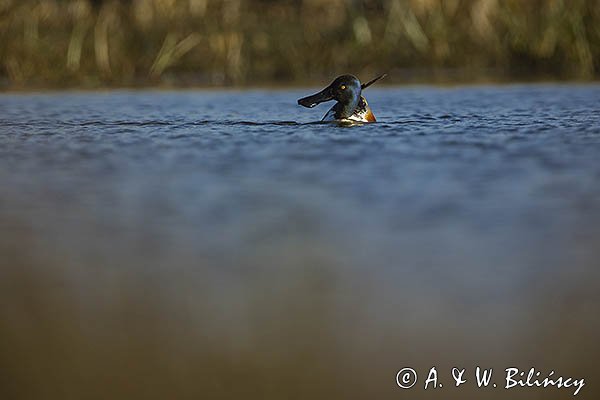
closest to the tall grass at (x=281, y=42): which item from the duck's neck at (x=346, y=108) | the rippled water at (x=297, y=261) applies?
the duck's neck at (x=346, y=108)

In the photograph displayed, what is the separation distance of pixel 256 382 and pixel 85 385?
539 millimetres

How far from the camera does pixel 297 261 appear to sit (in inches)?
184

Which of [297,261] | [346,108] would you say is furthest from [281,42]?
[297,261]

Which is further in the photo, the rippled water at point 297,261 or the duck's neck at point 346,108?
the duck's neck at point 346,108

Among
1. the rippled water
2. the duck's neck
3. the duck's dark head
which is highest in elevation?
the duck's dark head

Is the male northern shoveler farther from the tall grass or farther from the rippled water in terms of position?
the tall grass

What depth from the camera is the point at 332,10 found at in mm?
20734

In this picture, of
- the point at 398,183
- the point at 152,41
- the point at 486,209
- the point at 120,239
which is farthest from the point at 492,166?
the point at 152,41

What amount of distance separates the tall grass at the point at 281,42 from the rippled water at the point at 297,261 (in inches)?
391

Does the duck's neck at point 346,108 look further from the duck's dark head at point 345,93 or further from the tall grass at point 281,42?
the tall grass at point 281,42

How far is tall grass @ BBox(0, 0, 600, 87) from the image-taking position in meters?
18.3

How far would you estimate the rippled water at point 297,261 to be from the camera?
140 inches

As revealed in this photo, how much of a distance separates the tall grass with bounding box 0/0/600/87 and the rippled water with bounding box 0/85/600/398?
9.94 meters

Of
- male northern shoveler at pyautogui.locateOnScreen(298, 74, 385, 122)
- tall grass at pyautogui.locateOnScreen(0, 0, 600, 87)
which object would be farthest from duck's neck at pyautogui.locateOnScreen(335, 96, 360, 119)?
tall grass at pyautogui.locateOnScreen(0, 0, 600, 87)
